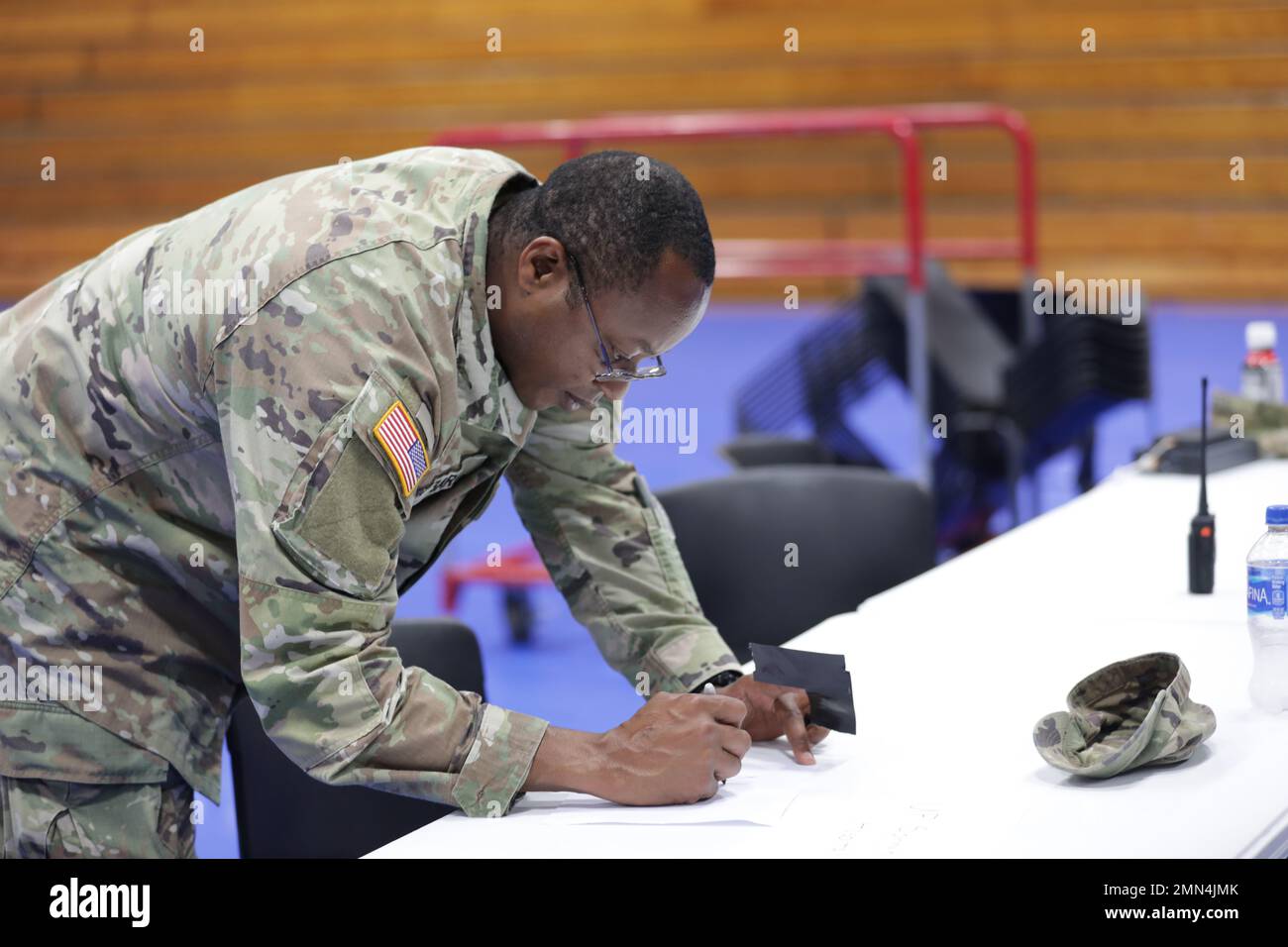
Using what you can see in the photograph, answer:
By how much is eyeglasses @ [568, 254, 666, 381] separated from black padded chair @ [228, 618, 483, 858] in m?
0.58

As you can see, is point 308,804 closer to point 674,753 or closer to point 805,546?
point 674,753

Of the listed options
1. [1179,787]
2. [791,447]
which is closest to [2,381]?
[1179,787]

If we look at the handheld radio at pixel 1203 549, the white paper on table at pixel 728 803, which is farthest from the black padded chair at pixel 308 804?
the handheld radio at pixel 1203 549

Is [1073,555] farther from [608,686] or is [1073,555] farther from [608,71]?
[608,71]

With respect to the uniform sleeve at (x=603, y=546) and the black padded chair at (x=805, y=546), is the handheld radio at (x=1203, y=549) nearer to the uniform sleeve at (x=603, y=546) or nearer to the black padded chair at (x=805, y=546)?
the black padded chair at (x=805, y=546)

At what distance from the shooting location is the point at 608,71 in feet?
29.1

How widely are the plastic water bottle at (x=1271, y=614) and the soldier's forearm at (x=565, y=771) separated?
80 centimetres

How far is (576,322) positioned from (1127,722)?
0.74 meters

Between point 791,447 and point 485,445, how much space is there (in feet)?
6.55

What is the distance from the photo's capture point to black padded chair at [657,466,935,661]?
2.68 meters

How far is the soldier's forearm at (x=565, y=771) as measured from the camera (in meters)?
1.50

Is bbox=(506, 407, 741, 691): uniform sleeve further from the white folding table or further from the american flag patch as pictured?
the american flag patch

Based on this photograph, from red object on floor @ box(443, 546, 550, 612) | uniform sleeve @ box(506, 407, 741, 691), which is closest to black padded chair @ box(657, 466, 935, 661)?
uniform sleeve @ box(506, 407, 741, 691)

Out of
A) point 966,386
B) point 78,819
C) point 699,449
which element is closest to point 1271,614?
point 78,819
